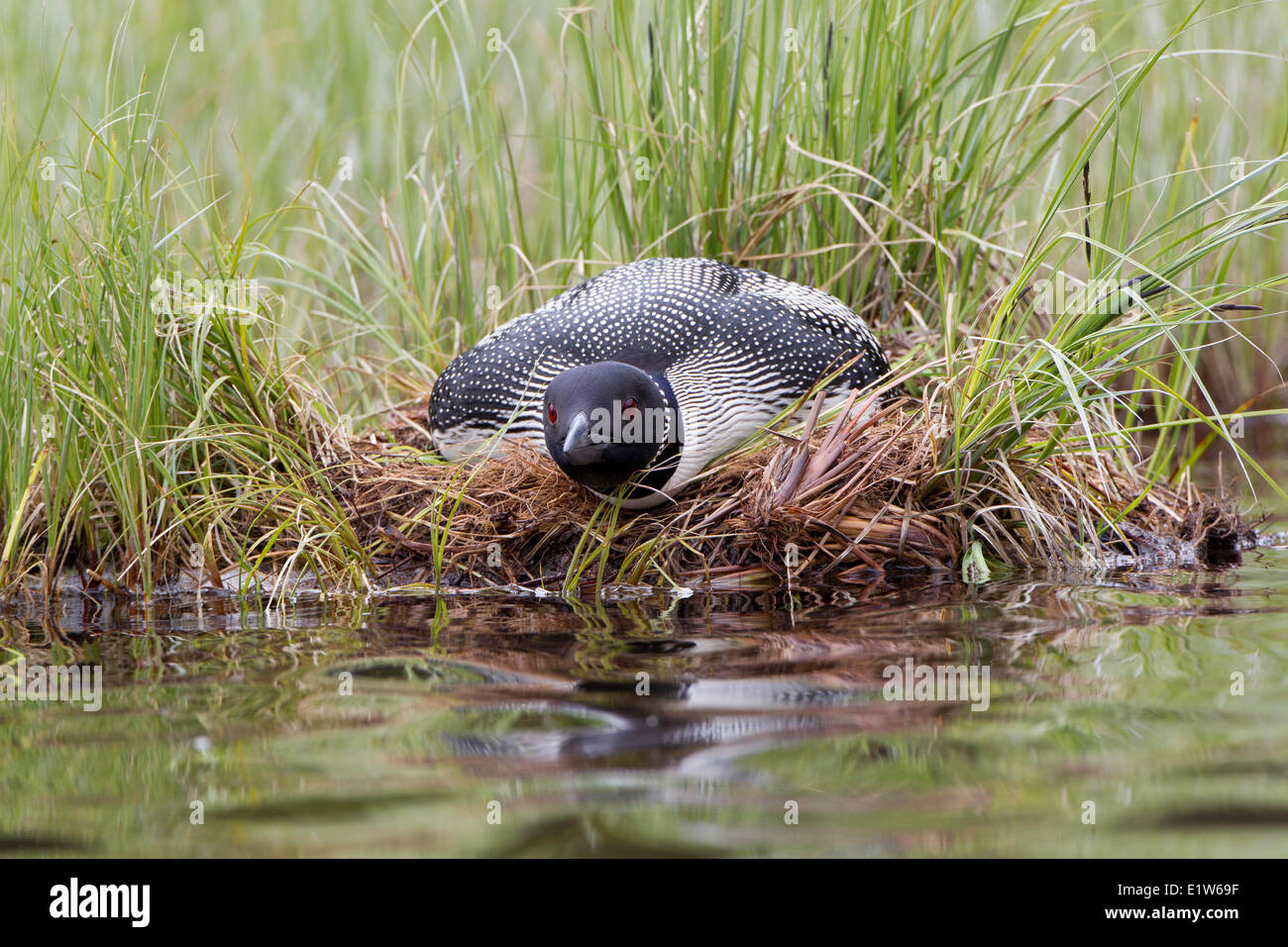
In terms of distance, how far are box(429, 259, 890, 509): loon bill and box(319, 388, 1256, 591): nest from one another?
0.39 ft

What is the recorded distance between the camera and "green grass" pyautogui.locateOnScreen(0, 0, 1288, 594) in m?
3.21

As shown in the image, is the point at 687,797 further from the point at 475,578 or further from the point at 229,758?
the point at 475,578

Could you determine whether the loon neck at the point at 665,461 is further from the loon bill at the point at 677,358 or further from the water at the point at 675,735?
the water at the point at 675,735

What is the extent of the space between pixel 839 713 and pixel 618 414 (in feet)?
4.08

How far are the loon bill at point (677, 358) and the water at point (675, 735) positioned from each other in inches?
28.0

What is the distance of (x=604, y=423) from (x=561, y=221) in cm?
166

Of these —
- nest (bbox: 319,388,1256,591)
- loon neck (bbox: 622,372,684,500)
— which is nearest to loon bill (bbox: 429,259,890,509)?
loon neck (bbox: 622,372,684,500)

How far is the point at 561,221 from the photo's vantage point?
457cm

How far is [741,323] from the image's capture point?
143 inches

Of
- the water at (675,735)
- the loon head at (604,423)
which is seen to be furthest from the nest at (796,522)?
the water at (675,735)

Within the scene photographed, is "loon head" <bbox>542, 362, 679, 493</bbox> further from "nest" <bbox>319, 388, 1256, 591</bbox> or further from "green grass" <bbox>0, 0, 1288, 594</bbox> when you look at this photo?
"green grass" <bbox>0, 0, 1288, 594</bbox>

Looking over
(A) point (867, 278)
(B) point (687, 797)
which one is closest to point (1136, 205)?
(A) point (867, 278)

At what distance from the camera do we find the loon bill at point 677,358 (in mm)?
3469

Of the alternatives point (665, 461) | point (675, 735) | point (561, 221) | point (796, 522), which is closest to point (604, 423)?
point (665, 461)
